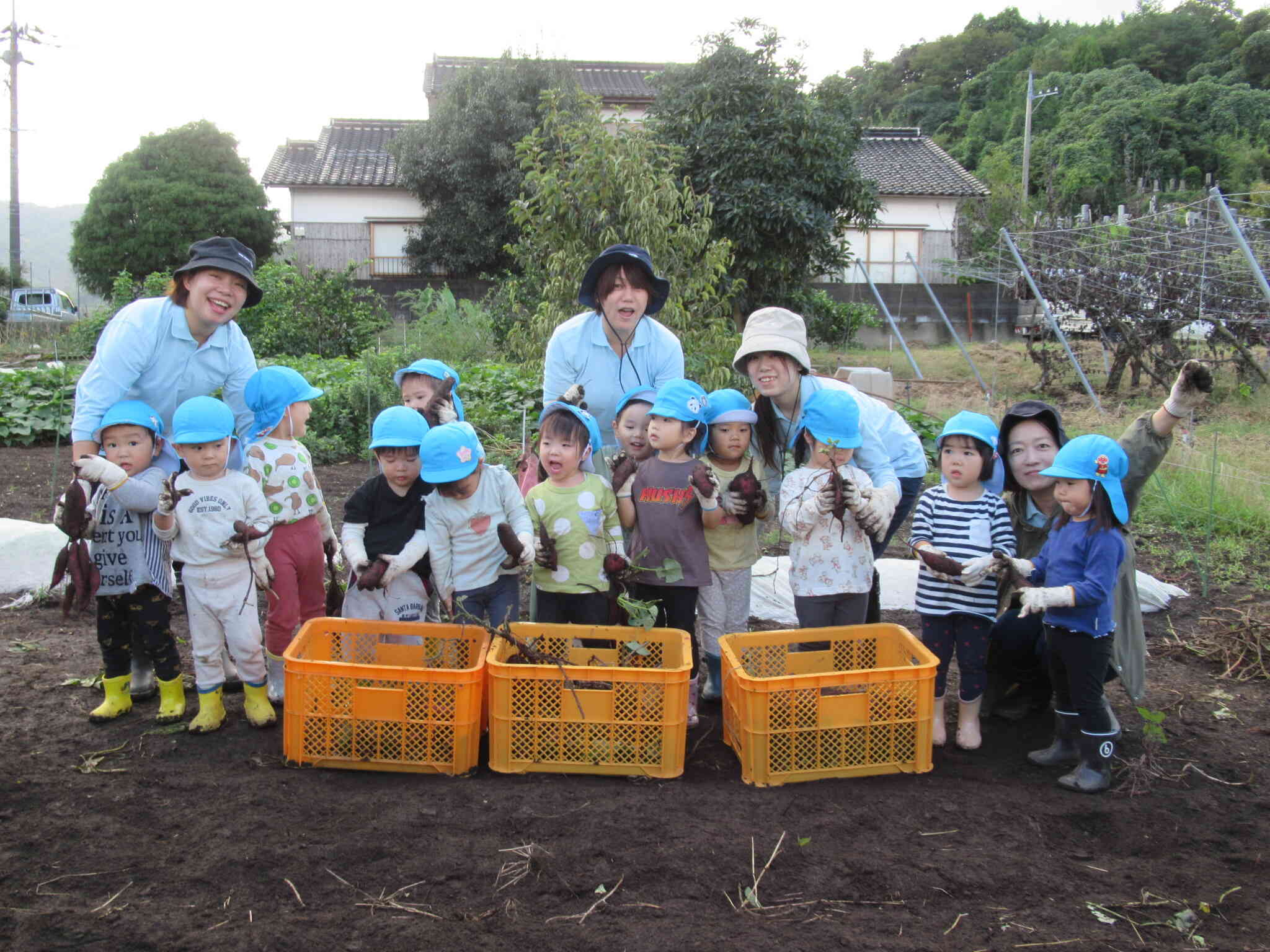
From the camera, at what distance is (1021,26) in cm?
4691

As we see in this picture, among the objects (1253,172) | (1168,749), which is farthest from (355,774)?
(1253,172)

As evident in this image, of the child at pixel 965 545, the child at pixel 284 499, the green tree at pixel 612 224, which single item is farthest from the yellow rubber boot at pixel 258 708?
the green tree at pixel 612 224

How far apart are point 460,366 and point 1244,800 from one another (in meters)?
9.10

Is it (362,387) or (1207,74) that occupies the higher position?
(1207,74)

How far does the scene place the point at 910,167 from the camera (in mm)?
26391

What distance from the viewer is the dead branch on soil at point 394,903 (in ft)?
7.71

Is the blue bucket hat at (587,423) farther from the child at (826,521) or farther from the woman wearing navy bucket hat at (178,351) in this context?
the woman wearing navy bucket hat at (178,351)

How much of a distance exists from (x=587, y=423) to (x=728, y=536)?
26.2 inches

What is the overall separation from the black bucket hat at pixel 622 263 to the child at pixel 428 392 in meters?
0.69

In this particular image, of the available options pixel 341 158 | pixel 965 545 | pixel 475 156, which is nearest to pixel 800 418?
pixel 965 545

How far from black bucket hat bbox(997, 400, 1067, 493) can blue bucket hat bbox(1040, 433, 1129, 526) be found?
1.17 ft

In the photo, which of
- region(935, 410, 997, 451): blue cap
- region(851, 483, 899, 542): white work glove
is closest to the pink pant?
region(851, 483, 899, 542): white work glove

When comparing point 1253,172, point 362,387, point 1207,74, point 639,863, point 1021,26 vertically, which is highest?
point 1021,26

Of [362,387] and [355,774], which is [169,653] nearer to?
[355,774]
